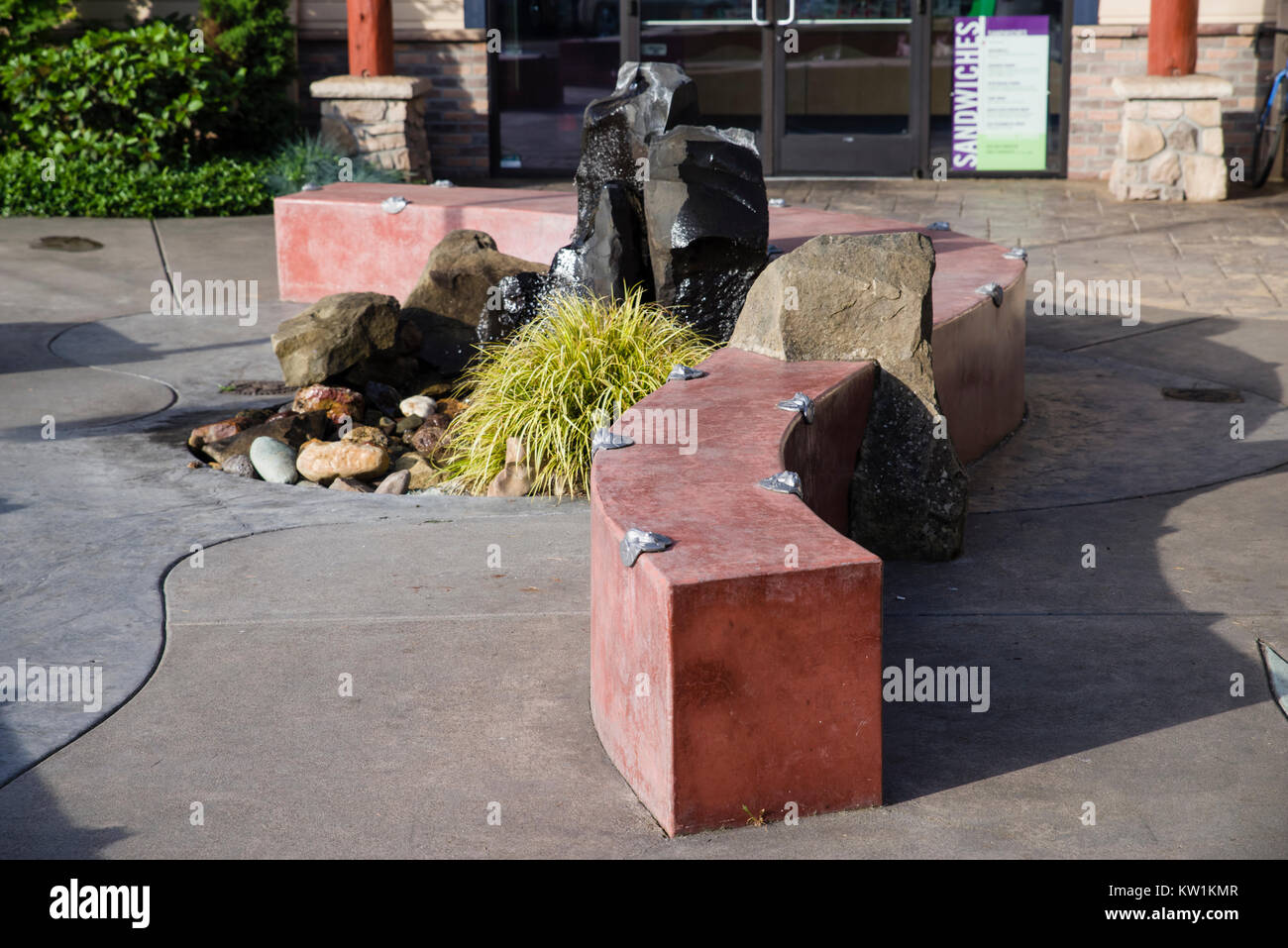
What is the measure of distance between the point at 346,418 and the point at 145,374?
1.69m

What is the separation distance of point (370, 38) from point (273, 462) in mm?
8638

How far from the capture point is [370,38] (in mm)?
14672

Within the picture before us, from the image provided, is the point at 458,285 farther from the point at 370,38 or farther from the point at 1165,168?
the point at 1165,168

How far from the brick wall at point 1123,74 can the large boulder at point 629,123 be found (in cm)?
771

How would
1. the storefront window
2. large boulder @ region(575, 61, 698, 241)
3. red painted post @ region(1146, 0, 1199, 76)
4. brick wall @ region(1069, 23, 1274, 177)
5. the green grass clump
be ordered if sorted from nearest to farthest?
the green grass clump, large boulder @ region(575, 61, 698, 241), red painted post @ region(1146, 0, 1199, 76), brick wall @ region(1069, 23, 1274, 177), the storefront window

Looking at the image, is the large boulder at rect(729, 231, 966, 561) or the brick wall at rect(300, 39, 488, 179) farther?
the brick wall at rect(300, 39, 488, 179)

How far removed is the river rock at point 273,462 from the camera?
7152 millimetres

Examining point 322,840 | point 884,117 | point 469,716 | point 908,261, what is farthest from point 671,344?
point 884,117

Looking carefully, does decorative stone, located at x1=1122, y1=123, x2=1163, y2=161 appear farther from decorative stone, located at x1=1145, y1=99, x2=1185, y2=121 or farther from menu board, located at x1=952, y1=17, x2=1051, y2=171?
menu board, located at x1=952, y1=17, x2=1051, y2=171

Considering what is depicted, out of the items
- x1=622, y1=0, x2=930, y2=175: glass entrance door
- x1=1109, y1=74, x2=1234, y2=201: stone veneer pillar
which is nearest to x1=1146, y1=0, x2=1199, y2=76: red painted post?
x1=1109, y1=74, x2=1234, y2=201: stone veneer pillar

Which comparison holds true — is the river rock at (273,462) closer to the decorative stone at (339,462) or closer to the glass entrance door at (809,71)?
the decorative stone at (339,462)

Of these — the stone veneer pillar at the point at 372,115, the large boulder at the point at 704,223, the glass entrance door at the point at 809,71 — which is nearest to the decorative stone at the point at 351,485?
the large boulder at the point at 704,223

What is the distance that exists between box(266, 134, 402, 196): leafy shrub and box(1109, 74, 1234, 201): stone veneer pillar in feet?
22.5

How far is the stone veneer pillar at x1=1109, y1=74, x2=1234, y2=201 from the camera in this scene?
45.2 ft
